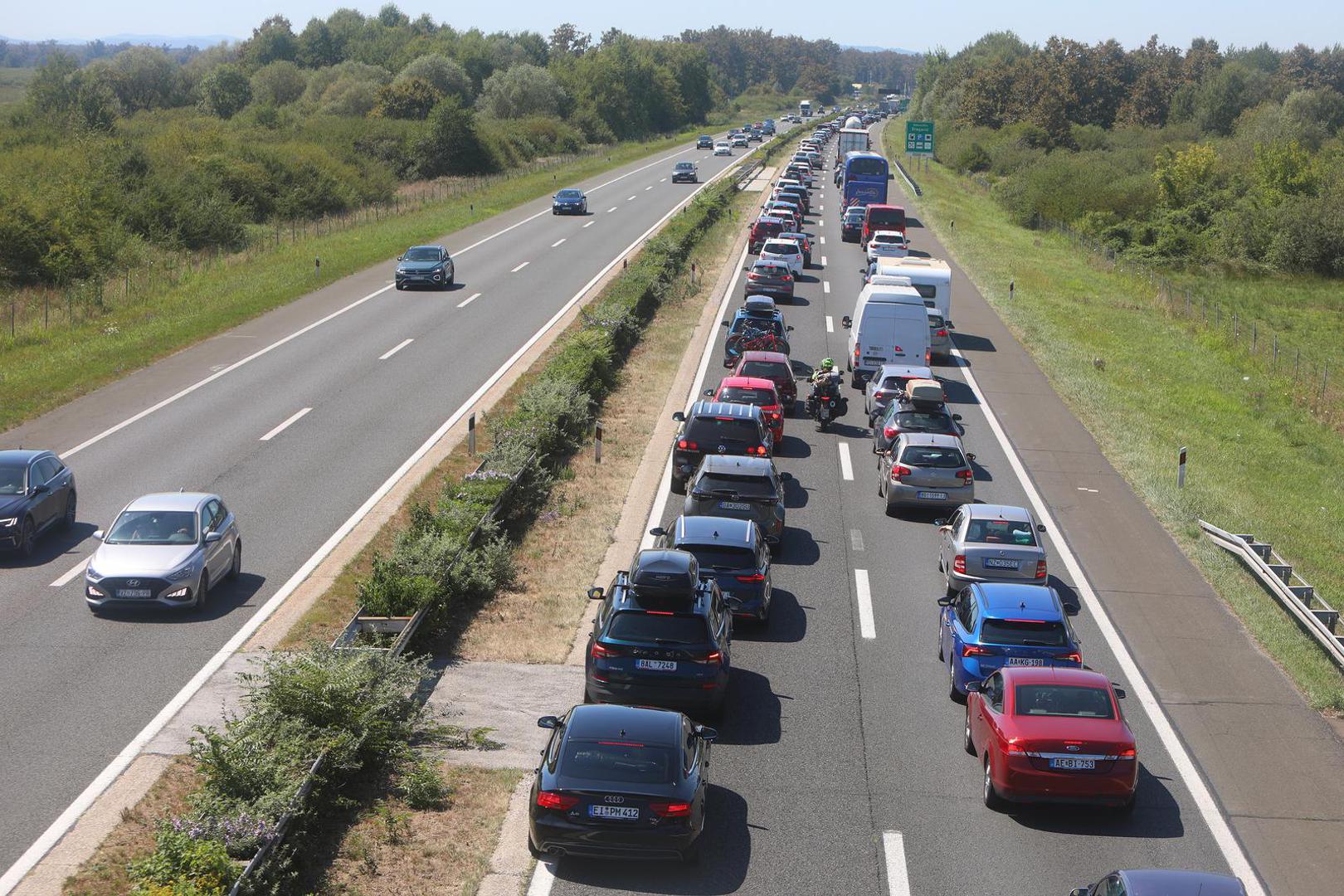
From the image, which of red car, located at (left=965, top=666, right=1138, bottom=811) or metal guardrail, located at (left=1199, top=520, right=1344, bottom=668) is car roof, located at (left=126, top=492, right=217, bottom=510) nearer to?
red car, located at (left=965, top=666, right=1138, bottom=811)

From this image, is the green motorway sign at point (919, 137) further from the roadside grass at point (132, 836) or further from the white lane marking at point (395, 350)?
the roadside grass at point (132, 836)

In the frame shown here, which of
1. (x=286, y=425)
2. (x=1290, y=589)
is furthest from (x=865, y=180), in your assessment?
(x=1290, y=589)

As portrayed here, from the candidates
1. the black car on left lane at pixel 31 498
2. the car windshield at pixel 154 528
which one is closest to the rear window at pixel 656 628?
the car windshield at pixel 154 528

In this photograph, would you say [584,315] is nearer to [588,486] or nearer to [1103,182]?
[588,486]

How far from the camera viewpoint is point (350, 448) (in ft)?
89.9

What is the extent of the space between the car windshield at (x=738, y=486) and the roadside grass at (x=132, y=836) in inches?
386

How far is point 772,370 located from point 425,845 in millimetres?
19964

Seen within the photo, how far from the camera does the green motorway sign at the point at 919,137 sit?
106 metres

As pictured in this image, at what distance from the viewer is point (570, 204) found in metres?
70.3

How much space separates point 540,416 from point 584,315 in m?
12.8

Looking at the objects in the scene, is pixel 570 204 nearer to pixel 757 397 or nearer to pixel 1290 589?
pixel 757 397

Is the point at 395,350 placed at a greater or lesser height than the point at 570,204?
greater

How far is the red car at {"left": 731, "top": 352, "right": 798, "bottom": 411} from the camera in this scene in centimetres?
3091

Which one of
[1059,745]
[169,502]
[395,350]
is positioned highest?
[1059,745]
